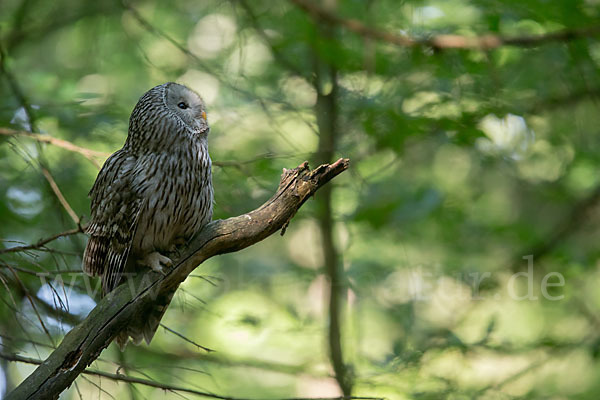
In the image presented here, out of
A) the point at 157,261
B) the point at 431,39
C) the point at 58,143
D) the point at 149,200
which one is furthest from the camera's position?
the point at 431,39

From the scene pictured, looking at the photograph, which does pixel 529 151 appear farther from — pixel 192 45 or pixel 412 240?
pixel 192 45

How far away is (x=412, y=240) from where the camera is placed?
590 centimetres

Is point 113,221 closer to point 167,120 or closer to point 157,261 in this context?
point 157,261

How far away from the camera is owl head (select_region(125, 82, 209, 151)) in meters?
3.31

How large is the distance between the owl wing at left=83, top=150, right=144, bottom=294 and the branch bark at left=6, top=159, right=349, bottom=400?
0.30m

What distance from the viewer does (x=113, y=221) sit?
3.30 metres

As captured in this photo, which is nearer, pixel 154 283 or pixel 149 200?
pixel 154 283

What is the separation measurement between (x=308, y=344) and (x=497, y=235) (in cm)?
206

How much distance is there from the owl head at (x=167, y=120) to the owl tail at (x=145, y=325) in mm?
818

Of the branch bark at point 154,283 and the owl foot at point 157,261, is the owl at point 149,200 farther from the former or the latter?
the branch bark at point 154,283

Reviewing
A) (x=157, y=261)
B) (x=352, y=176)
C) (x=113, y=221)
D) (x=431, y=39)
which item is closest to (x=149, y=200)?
Result: (x=113, y=221)

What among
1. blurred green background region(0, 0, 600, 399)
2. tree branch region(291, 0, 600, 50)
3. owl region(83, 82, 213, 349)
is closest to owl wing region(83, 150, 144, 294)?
owl region(83, 82, 213, 349)

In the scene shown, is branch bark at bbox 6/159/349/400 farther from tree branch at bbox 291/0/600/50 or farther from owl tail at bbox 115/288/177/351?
tree branch at bbox 291/0/600/50

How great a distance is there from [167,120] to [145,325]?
1.07 metres
